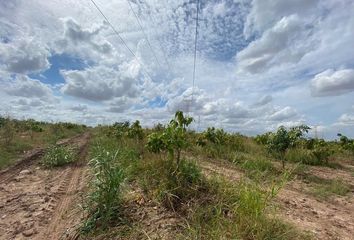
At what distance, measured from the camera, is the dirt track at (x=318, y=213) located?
14.8 feet

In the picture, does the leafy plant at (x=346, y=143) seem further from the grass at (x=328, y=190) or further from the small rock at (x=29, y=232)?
the small rock at (x=29, y=232)

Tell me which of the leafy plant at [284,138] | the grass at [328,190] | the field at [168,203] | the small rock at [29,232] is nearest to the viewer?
the field at [168,203]

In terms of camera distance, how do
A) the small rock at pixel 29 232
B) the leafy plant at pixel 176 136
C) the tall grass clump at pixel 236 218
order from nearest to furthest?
the tall grass clump at pixel 236 218 < the small rock at pixel 29 232 < the leafy plant at pixel 176 136

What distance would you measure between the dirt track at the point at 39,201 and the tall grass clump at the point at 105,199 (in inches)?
18.1

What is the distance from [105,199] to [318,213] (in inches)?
137

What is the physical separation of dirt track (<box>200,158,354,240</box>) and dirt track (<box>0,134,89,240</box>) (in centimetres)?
266

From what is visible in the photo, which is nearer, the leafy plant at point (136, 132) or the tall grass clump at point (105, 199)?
the tall grass clump at point (105, 199)

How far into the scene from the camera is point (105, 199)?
4.68m

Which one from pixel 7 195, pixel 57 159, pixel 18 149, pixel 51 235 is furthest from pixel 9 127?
pixel 51 235

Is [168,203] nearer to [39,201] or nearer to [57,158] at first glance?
[39,201]

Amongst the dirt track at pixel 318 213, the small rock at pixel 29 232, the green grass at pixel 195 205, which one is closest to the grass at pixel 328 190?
the dirt track at pixel 318 213

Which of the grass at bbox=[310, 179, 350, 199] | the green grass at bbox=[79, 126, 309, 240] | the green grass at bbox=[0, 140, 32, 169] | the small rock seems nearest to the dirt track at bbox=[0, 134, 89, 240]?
the small rock

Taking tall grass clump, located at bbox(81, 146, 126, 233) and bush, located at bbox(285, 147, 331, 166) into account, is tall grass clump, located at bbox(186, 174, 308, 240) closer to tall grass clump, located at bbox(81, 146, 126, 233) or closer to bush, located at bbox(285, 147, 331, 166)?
tall grass clump, located at bbox(81, 146, 126, 233)

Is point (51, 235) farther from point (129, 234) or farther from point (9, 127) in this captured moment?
point (9, 127)
